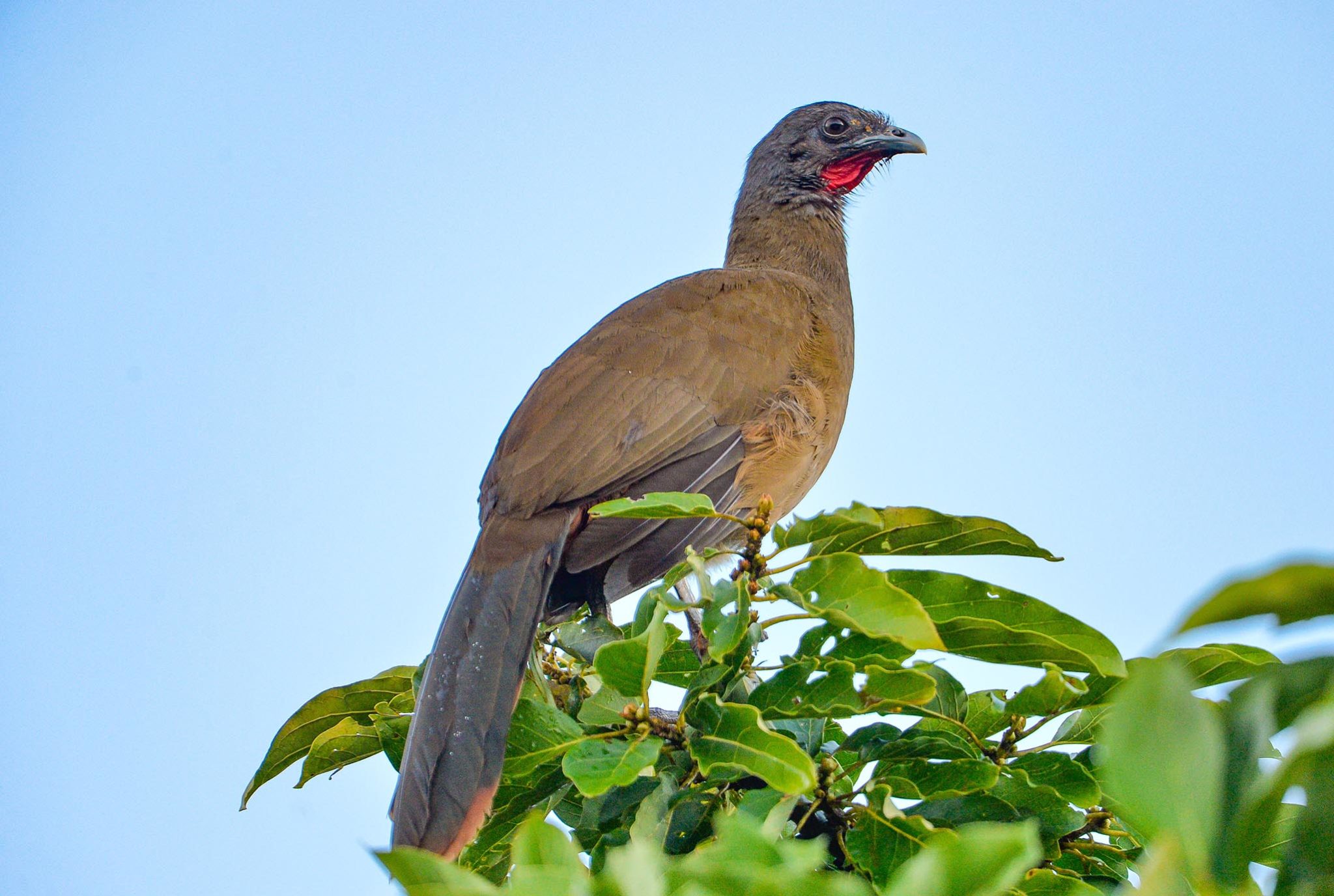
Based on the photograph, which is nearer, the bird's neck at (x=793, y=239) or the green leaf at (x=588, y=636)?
the green leaf at (x=588, y=636)

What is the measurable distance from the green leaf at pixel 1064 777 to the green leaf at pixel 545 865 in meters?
1.09

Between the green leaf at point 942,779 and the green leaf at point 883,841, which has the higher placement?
the green leaf at point 942,779

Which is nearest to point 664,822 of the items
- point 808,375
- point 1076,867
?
point 1076,867

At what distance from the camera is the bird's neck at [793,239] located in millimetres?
4605

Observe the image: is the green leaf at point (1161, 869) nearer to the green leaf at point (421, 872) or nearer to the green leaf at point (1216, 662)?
the green leaf at point (421, 872)

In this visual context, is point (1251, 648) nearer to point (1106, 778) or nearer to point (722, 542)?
point (1106, 778)

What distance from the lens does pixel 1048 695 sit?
1.83m

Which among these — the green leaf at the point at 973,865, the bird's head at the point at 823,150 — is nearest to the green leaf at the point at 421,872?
the green leaf at the point at 973,865

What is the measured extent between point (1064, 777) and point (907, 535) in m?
0.46

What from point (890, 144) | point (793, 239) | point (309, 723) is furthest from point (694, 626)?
point (890, 144)

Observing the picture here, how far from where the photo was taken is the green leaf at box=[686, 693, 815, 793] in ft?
5.02

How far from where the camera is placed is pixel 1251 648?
1.81 m

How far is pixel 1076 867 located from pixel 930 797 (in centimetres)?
31

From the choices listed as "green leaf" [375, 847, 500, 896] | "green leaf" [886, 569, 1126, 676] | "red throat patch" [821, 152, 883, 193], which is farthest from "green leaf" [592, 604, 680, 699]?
"red throat patch" [821, 152, 883, 193]
